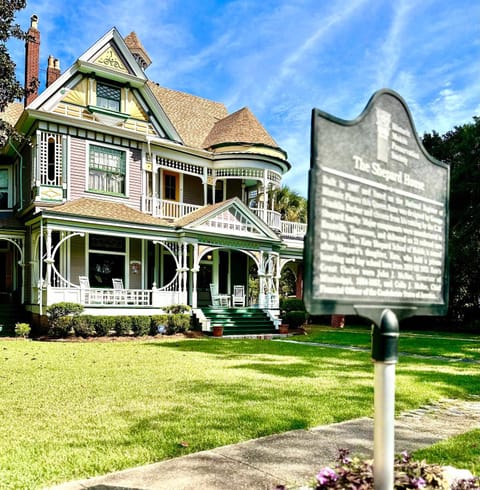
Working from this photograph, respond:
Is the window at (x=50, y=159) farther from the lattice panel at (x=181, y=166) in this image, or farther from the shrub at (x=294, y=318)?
the shrub at (x=294, y=318)

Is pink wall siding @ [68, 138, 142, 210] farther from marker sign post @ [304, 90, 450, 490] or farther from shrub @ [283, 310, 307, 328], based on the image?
marker sign post @ [304, 90, 450, 490]

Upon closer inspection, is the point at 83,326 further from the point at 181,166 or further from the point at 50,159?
the point at 181,166

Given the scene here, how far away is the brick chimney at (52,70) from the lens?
874 inches

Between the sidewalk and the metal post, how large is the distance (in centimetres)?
105

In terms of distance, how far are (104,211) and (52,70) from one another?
27.4 feet

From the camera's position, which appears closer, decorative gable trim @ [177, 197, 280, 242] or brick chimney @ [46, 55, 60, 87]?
decorative gable trim @ [177, 197, 280, 242]

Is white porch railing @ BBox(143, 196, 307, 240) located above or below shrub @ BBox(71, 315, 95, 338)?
above

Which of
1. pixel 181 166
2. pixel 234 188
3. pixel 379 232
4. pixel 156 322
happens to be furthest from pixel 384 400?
pixel 234 188

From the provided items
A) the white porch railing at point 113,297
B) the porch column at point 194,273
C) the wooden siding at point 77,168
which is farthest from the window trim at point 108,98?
the white porch railing at point 113,297

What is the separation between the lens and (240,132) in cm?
2441

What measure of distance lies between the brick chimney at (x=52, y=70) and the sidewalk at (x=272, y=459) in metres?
21.5

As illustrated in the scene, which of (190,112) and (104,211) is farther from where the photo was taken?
(190,112)

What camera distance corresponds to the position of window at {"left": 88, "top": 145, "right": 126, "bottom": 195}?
1998 cm

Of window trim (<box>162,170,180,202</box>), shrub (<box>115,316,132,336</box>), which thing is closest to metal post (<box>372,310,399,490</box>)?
shrub (<box>115,316,132,336</box>)
